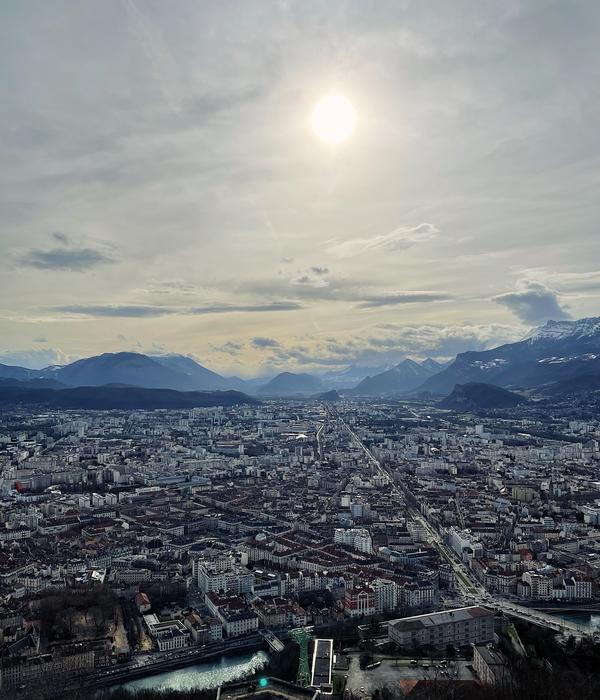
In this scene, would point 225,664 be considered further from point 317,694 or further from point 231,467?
point 231,467

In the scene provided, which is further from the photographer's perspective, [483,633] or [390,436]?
[390,436]

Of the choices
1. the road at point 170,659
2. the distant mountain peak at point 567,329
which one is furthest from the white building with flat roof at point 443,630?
the distant mountain peak at point 567,329

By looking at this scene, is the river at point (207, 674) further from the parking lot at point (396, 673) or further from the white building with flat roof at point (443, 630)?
the white building with flat roof at point (443, 630)

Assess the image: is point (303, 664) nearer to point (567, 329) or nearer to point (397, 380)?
point (567, 329)

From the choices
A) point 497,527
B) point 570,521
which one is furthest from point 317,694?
point 570,521

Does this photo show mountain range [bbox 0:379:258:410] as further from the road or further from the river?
the river

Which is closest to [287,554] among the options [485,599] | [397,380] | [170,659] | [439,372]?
[485,599]
